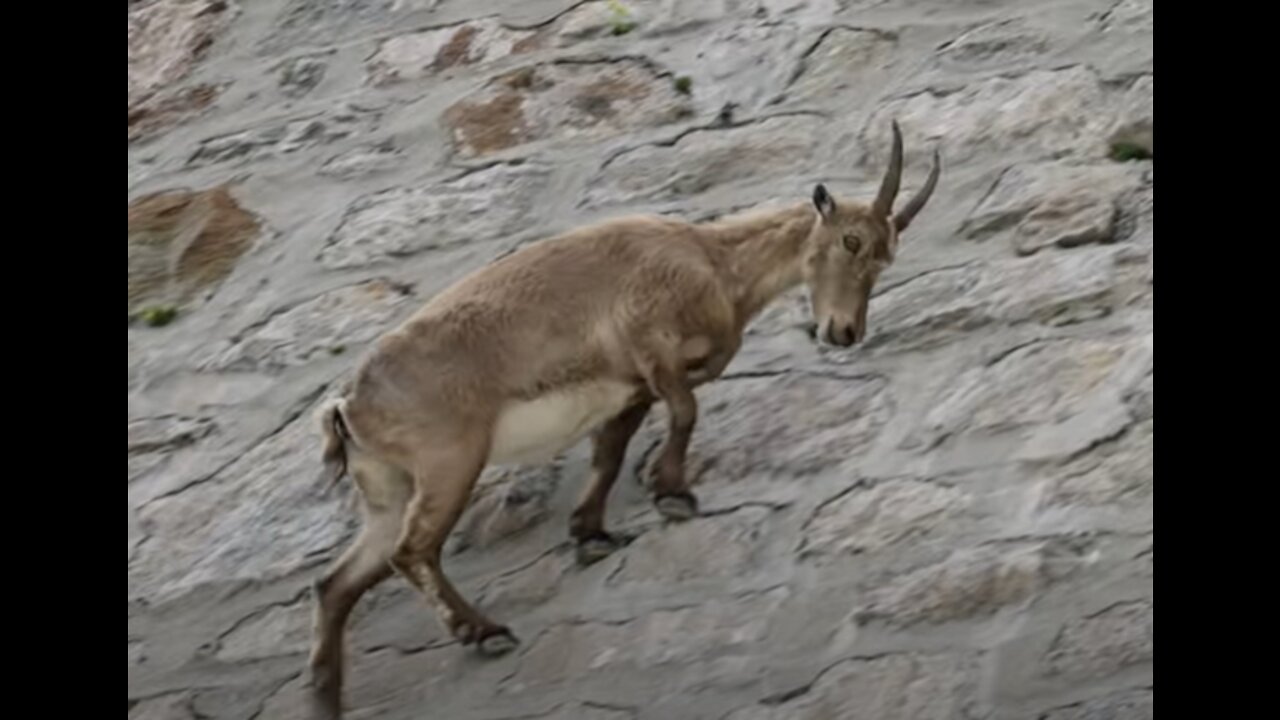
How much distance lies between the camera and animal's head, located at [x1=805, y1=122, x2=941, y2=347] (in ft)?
17.6

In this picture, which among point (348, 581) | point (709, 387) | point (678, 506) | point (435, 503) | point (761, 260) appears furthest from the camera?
point (709, 387)

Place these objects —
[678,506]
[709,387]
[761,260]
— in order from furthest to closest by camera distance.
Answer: [709,387], [761,260], [678,506]

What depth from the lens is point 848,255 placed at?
17.6 feet

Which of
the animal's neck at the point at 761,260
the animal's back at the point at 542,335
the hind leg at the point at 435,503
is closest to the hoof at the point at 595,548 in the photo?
the animal's back at the point at 542,335

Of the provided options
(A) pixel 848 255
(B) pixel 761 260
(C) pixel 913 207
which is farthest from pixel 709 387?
(C) pixel 913 207

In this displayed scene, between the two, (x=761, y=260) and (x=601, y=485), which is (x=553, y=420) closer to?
(x=601, y=485)

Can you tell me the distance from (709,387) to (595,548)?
56cm

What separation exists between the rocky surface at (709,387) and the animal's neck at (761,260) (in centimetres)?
27

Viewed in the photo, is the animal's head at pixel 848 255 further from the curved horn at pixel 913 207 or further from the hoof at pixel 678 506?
the hoof at pixel 678 506

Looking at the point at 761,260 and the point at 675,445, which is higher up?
the point at 761,260

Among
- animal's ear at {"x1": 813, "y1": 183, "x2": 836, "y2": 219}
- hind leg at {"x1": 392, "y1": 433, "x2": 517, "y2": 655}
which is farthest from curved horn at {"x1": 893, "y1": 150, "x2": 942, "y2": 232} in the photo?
hind leg at {"x1": 392, "y1": 433, "x2": 517, "y2": 655}

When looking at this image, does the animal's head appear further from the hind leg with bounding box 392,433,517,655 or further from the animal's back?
the hind leg with bounding box 392,433,517,655

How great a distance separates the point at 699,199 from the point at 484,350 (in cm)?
113
